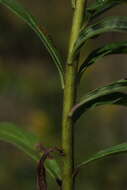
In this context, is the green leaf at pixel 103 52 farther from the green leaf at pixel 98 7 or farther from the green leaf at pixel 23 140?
the green leaf at pixel 23 140

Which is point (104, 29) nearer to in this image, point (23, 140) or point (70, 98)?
point (70, 98)

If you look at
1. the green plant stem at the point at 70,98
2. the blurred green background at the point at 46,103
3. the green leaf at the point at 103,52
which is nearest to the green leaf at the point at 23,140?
the green plant stem at the point at 70,98

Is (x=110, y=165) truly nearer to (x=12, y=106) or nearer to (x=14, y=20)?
(x=12, y=106)

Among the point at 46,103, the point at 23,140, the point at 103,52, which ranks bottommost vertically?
the point at 23,140

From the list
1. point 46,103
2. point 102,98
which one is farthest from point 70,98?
point 46,103

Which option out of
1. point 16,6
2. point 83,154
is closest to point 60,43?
point 83,154

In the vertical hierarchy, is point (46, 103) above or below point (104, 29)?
above

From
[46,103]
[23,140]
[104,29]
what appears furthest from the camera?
[46,103]

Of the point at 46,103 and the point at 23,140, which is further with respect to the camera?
the point at 46,103
